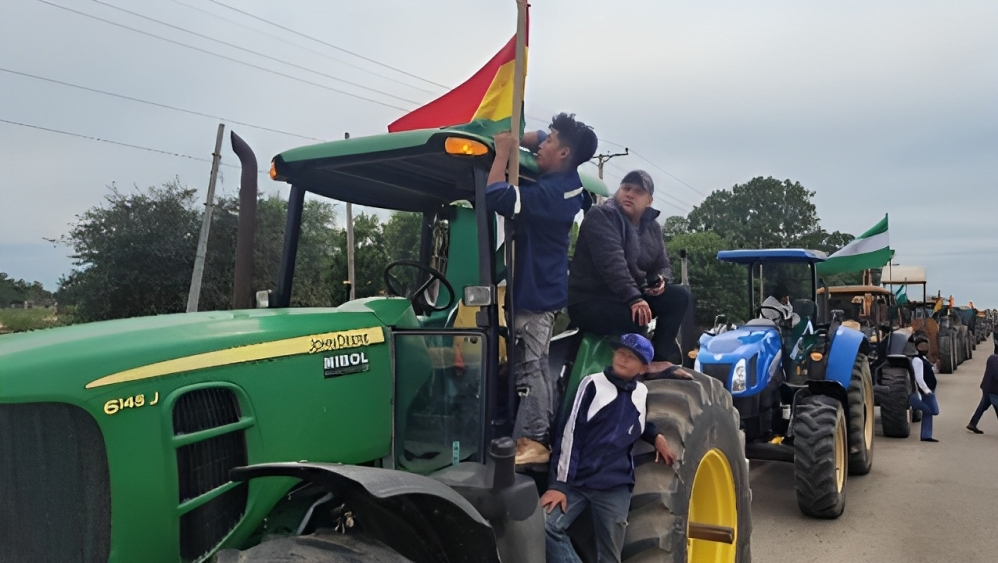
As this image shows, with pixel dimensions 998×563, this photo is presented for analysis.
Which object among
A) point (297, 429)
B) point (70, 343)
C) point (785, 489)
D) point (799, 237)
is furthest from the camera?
point (799, 237)

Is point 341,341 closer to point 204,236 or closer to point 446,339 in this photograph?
point 446,339

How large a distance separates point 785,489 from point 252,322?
6.26 m

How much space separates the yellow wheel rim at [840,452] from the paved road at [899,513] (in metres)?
0.30

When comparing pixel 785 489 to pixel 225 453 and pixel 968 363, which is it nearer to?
pixel 225 453

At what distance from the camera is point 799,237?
190 ft

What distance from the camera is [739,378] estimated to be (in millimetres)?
6766

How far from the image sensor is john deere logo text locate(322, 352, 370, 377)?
281cm

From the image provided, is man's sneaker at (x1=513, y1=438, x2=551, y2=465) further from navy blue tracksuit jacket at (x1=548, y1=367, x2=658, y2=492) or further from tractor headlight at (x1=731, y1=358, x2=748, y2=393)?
tractor headlight at (x1=731, y1=358, x2=748, y2=393)

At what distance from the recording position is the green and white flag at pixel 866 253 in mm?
11148

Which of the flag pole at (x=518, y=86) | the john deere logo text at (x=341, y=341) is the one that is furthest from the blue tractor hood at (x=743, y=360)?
the john deere logo text at (x=341, y=341)

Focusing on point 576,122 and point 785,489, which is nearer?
point 576,122

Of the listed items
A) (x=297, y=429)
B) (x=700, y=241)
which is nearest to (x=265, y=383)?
(x=297, y=429)

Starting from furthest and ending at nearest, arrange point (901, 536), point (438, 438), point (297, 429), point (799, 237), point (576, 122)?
point (799, 237) → point (901, 536) → point (576, 122) → point (438, 438) → point (297, 429)

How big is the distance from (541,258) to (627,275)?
48 centimetres
